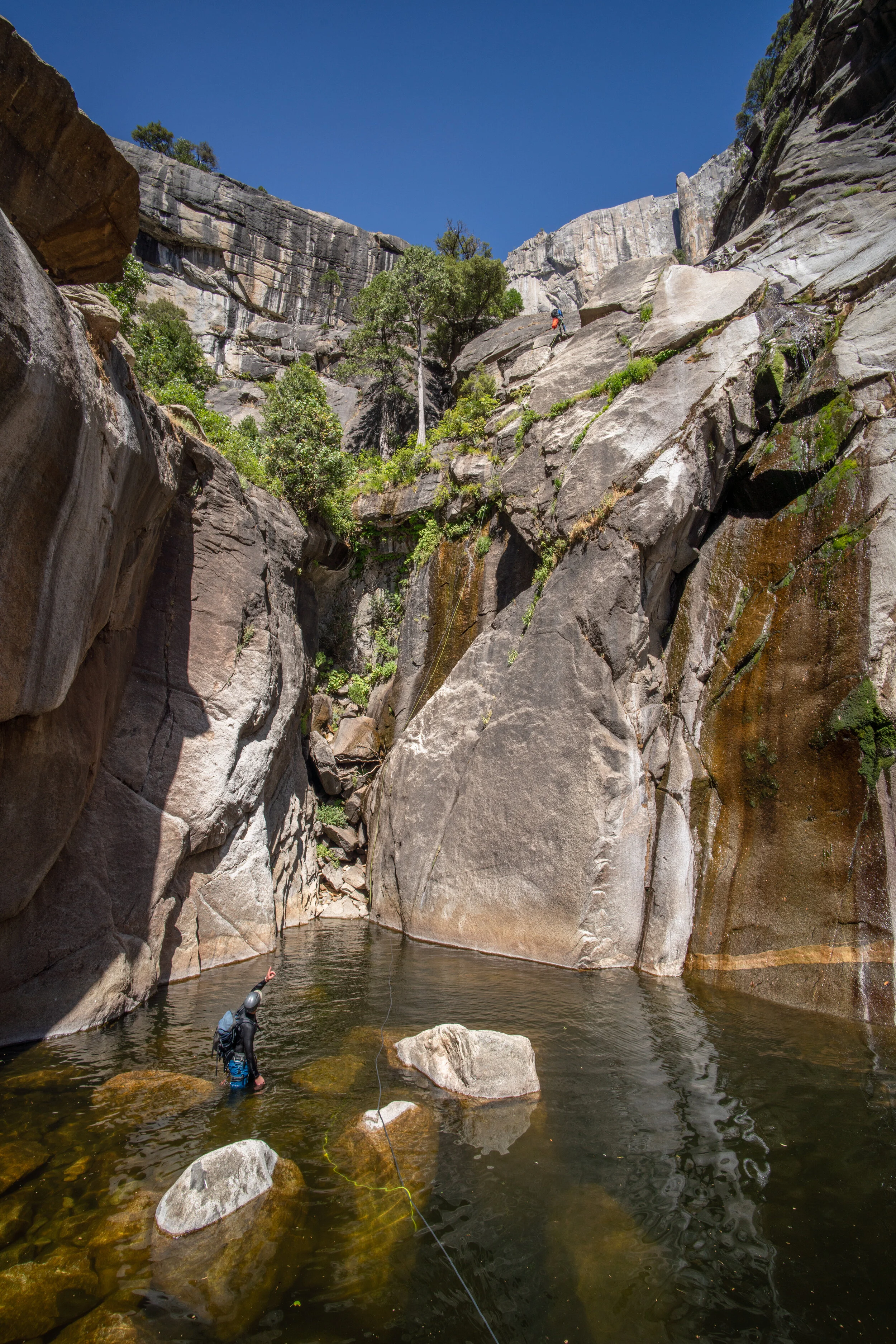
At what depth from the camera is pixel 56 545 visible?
7723 mm

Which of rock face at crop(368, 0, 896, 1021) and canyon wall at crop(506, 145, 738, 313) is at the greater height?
canyon wall at crop(506, 145, 738, 313)

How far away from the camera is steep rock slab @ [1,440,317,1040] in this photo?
908 cm

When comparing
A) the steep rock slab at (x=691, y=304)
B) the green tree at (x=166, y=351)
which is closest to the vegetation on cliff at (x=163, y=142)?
the green tree at (x=166, y=351)

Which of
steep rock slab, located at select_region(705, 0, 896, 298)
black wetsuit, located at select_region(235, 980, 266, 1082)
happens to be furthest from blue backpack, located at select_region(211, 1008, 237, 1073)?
steep rock slab, located at select_region(705, 0, 896, 298)

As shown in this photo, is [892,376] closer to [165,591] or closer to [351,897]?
[165,591]

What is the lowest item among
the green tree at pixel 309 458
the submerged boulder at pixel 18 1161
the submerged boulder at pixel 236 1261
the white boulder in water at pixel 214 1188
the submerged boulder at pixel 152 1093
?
the submerged boulder at pixel 152 1093

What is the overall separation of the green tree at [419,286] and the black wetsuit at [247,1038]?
79.8ft

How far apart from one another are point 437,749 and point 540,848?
3855 mm

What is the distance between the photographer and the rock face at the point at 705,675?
32.7 feet

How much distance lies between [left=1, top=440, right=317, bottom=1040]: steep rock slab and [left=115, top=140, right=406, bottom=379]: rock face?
3009 centimetres

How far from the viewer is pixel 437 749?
50.5 ft

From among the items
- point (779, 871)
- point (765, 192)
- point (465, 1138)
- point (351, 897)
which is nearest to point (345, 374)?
point (765, 192)

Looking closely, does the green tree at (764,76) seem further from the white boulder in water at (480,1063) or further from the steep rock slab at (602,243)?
the white boulder in water at (480,1063)

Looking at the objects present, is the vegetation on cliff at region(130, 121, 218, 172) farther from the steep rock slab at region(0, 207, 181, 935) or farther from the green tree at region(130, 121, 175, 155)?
Result: the steep rock slab at region(0, 207, 181, 935)
